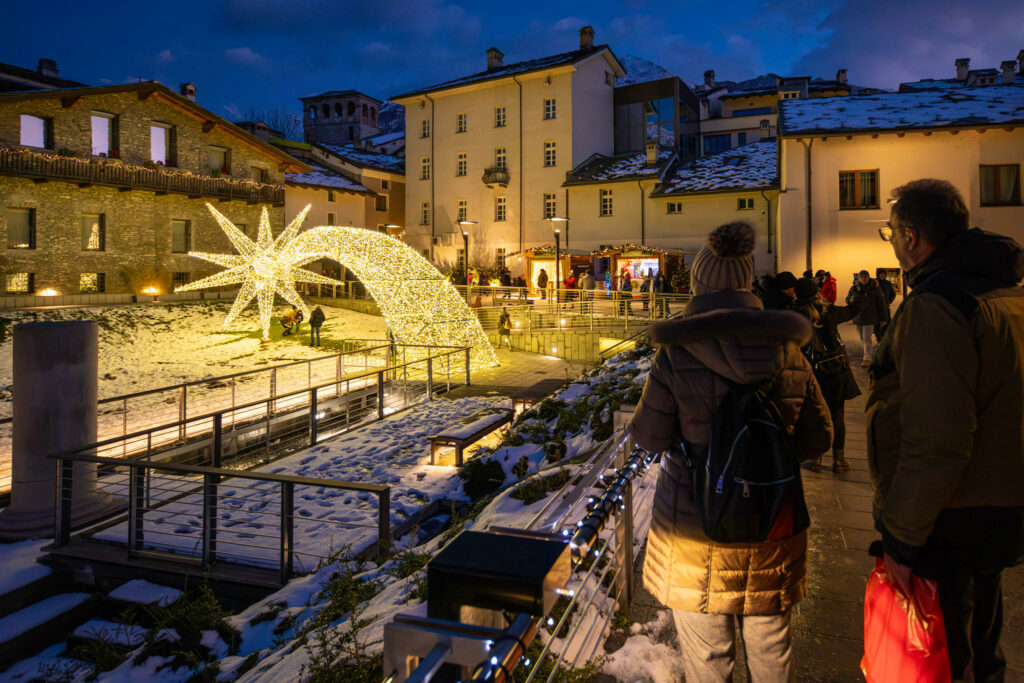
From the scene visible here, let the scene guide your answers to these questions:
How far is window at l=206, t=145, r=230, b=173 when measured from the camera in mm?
32838

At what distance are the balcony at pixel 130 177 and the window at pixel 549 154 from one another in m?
15.5

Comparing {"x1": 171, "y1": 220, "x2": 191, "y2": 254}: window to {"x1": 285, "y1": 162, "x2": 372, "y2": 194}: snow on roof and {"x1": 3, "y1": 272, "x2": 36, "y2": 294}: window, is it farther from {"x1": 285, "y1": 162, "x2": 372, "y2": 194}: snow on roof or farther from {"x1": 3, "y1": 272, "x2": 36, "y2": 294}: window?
{"x1": 285, "y1": 162, "x2": 372, "y2": 194}: snow on roof

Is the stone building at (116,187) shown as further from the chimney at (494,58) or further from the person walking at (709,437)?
the person walking at (709,437)

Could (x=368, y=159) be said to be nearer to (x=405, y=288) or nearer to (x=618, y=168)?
(x=618, y=168)

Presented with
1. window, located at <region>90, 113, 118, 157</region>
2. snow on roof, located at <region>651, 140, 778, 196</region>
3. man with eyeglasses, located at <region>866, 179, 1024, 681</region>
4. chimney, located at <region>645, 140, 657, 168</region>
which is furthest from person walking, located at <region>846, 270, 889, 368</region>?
window, located at <region>90, 113, 118, 157</region>

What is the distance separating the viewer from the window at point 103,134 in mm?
28516

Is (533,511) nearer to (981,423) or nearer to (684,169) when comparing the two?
(981,423)

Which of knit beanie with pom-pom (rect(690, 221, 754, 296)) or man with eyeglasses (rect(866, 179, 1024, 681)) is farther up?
knit beanie with pom-pom (rect(690, 221, 754, 296))

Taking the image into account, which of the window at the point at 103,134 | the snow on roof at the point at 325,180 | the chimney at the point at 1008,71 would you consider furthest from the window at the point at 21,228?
the chimney at the point at 1008,71

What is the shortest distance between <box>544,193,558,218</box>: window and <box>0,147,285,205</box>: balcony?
593 inches

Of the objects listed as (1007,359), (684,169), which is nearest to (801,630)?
(1007,359)

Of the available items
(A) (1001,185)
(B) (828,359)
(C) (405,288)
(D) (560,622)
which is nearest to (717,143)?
(A) (1001,185)

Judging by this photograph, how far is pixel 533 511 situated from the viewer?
5348mm

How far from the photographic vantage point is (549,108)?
39.7 meters
